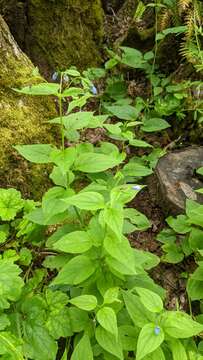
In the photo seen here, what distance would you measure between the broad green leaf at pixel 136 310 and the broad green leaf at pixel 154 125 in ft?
6.29

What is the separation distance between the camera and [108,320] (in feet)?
6.44

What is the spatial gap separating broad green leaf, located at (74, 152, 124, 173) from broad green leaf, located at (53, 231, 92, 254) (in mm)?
351

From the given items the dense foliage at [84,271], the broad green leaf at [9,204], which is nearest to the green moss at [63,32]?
the dense foliage at [84,271]

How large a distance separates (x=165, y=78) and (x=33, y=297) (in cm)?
293

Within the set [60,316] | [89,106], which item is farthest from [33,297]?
[89,106]

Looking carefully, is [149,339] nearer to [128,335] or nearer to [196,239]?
[128,335]

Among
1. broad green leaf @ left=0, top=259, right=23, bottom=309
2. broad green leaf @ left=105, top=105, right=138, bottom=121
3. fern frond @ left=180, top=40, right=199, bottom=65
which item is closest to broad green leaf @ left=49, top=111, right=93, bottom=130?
broad green leaf @ left=0, top=259, right=23, bottom=309

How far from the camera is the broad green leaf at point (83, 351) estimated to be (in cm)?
204

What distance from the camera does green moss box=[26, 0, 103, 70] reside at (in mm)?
4500

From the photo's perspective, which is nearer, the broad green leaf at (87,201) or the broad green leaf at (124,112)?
the broad green leaf at (87,201)

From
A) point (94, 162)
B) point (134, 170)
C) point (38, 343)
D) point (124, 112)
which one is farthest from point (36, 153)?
point (124, 112)

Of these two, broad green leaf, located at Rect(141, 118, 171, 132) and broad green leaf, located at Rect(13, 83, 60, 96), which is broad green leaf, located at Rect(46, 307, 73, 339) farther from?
broad green leaf, located at Rect(141, 118, 171, 132)

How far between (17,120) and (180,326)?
206 centimetres

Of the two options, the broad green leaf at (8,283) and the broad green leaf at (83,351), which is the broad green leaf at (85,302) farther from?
the broad green leaf at (8,283)
